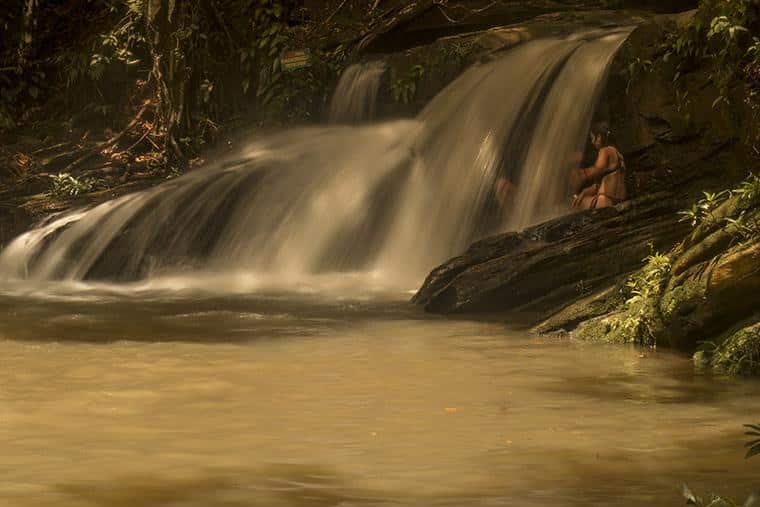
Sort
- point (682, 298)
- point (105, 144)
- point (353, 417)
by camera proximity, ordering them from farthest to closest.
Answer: point (105, 144), point (682, 298), point (353, 417)

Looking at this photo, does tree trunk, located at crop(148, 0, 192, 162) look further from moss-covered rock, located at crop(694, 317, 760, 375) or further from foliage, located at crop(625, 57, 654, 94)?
moss-covered rock, located at crop(694, 317, 760, 375)

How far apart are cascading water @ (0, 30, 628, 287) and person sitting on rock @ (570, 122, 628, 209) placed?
0.23m

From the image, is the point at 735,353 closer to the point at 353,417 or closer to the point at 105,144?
the point at 353,417

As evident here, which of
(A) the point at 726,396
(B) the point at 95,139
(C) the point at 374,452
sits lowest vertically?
(B) the point at 95,139

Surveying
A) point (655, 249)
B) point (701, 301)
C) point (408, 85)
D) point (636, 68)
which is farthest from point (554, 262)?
point (408, 85)

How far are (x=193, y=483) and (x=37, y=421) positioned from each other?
4.75 feet

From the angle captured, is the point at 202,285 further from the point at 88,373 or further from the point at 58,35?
the point at 58,35

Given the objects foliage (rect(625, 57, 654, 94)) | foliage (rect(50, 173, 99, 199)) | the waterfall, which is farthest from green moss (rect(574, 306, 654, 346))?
foliage (rect(50, 173, 99, 199))

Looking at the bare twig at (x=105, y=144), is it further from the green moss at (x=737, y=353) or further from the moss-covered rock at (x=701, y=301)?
the green moss at (x=737, y=353)

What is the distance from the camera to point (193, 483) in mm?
5773

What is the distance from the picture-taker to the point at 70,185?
17.3 metres

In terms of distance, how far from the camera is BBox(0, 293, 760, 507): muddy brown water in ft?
18.8

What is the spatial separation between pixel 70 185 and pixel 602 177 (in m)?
6.88

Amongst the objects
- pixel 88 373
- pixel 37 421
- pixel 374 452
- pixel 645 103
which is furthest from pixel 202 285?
pixel 374 452
